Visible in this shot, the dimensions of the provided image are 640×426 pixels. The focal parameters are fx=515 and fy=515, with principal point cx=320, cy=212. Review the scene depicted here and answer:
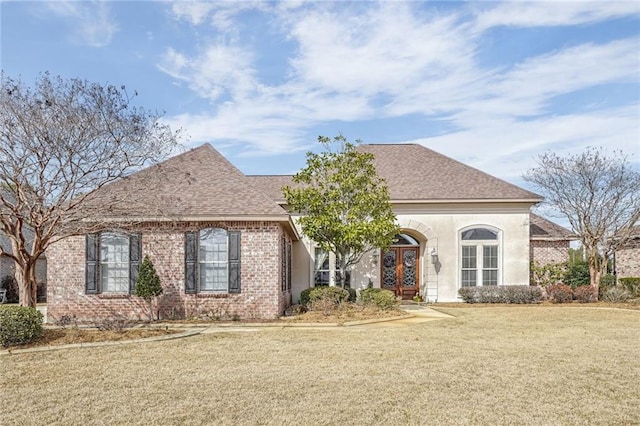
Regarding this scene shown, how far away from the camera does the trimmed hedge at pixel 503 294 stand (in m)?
19.7

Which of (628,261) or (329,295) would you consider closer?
(329,295)

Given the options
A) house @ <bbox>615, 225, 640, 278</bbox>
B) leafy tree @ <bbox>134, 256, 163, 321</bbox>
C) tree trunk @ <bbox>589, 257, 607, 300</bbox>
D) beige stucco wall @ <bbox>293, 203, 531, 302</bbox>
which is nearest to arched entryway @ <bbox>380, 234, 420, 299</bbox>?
beige stucco wall @ <bbox>293, 203, 531, 302</bbox>

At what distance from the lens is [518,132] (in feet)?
63.9

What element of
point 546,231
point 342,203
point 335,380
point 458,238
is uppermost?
point 342,203

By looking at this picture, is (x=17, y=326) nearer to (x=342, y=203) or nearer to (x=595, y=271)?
(x=342, y=203)

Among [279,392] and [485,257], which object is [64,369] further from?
[485,257]

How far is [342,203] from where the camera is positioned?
58.1ft

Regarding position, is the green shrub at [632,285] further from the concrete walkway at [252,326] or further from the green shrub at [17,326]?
the green shrub at [17,326]

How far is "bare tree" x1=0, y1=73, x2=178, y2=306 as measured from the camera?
10305 mm

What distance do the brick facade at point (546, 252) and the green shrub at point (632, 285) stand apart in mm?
2891

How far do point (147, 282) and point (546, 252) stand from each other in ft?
55.8

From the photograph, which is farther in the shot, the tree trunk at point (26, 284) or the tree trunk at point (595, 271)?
the tree trunk at point (595, 271)

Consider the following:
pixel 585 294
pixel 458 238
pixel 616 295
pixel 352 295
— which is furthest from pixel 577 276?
pixel 352 295

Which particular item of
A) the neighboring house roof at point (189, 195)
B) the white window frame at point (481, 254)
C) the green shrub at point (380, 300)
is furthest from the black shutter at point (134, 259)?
the white window frame at point (481, 254)
